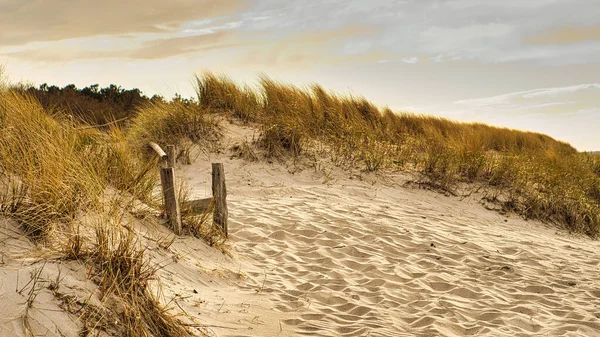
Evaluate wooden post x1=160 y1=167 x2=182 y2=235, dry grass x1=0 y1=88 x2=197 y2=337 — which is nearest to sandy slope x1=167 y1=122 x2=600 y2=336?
wooden post x1=160 y1=167 x2=182 y2=235

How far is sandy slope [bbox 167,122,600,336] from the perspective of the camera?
4898mm

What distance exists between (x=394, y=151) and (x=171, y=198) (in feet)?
24.2

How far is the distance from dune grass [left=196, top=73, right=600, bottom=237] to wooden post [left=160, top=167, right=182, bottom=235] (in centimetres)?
548

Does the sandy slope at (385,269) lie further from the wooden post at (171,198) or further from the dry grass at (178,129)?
the dry grass at (178,129)

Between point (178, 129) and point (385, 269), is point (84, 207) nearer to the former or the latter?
point (385, 269)

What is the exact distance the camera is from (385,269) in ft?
21.0

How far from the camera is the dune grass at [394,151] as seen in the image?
428 inches

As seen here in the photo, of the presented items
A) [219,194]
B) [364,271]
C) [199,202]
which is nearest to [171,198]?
[199,202]

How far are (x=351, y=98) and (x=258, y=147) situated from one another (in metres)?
3.62

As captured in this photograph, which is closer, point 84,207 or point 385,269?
point 84,207

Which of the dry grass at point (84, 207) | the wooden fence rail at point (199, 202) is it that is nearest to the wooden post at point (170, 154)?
the wooden fence rail at point (199, 202)

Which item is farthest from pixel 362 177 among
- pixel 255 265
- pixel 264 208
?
pixel 255 265

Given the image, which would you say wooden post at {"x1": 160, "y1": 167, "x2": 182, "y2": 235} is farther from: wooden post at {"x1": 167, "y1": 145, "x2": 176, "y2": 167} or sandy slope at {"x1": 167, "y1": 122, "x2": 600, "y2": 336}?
wooden post at {"x1": 167, "y1": 145, "x2": 176, "y2": 167}

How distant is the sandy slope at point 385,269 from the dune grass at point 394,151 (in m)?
0.82
